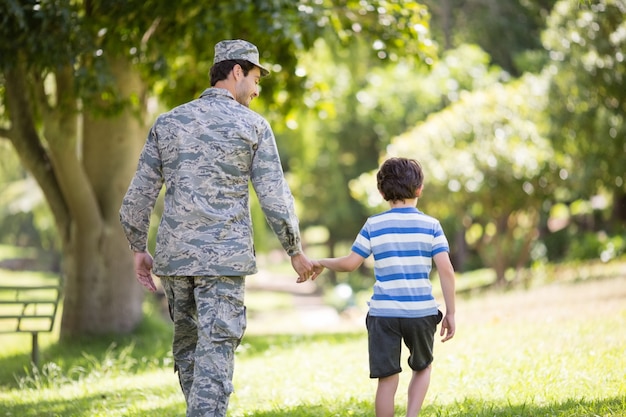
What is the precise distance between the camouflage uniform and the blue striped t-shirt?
1.71 ft

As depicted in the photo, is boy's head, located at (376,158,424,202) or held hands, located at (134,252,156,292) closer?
boy's head, located at (376,158,424,202)

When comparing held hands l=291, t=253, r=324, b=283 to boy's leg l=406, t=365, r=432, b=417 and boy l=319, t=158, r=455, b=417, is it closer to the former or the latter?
boy l=319, t=158, r=455, b=417

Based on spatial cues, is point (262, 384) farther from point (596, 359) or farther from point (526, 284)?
point (526, 284)

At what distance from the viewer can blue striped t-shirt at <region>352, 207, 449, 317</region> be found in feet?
15.5

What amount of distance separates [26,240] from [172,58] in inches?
1247

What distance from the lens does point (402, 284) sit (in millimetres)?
4734

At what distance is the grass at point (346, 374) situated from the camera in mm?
5883

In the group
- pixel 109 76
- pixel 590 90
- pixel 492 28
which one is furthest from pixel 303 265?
pixel 492 28

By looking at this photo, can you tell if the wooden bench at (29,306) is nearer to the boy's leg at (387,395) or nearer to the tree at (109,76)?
the tree at (109,76)

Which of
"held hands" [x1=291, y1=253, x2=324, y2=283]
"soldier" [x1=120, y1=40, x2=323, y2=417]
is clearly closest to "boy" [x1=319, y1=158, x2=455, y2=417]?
"held hands" [x1=291, y1=253, x2=324, y2=283]

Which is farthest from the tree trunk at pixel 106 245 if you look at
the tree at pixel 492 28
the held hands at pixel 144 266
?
the tree at pixel 492 28

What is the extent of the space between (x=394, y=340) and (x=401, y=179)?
0.91m

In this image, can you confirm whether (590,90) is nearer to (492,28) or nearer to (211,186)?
(211,186)

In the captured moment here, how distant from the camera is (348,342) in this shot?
10.5 metres
